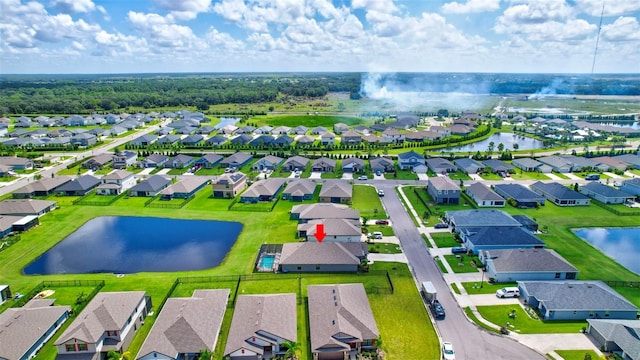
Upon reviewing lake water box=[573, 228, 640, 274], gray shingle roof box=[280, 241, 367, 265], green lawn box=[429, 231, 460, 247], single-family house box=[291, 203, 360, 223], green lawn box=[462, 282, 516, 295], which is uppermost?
single-family house box=[291, 203, 360, 223]

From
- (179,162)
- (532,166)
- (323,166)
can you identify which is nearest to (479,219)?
(323,166)

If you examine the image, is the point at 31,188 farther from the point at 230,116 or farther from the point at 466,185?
the point at 230,116

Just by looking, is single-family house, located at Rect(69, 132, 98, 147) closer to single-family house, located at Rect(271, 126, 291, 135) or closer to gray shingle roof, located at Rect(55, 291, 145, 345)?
single-family house, located at Rect(271, 126, 291, 135)

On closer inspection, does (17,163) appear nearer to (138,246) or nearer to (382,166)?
(138,246)

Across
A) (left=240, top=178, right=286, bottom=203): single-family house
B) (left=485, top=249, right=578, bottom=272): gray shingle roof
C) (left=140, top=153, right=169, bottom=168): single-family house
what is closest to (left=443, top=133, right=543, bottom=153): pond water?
(left=240, top=178, right=286, bottom=203): single-family house

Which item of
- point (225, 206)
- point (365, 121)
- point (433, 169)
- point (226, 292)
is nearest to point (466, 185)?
point (433, 169)

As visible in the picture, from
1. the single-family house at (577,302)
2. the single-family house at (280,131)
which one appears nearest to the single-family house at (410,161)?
the single-family house at (577,302)
